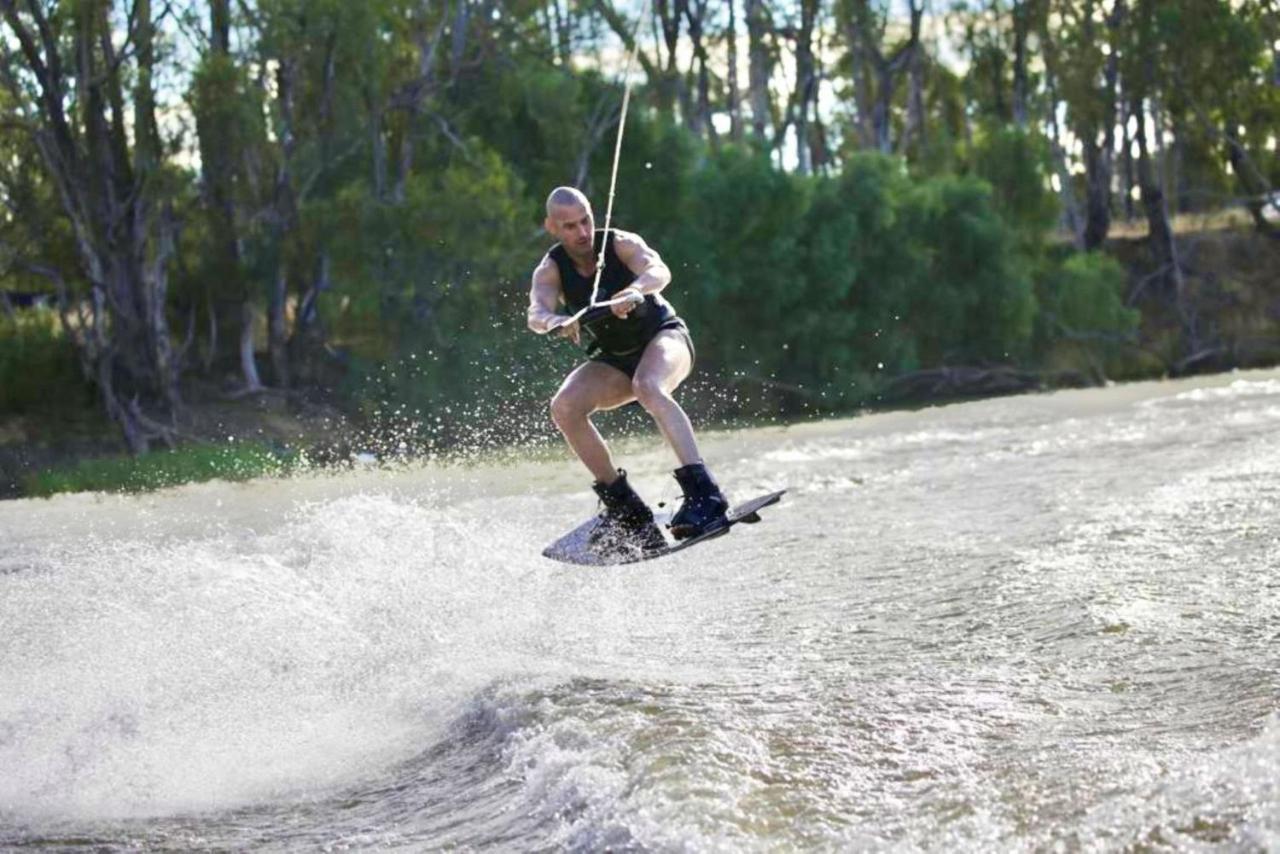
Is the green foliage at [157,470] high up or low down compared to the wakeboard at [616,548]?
down

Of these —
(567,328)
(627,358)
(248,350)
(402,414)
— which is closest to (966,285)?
(402,414)

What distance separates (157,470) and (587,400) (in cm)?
1270

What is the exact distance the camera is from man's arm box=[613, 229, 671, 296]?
8.16 meters

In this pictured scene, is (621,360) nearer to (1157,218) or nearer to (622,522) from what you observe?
(622,522)

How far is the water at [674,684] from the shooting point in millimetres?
5309

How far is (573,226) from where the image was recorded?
27.1 feet

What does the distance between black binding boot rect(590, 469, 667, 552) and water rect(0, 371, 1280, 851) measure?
0.41 meters

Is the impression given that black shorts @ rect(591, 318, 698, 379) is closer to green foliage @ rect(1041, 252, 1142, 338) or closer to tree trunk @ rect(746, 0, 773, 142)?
green foliage @ rect(1041, 252, 1142, 338)

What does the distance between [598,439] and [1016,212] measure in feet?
80.3

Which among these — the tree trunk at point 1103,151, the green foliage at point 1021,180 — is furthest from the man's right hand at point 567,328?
the tree trunk at point 1103,151

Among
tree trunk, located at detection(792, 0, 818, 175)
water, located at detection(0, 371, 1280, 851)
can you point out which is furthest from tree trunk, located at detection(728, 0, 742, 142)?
water, located at detection(0, 371, 1280, 851)

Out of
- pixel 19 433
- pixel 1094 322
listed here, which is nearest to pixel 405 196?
pixel 19 433

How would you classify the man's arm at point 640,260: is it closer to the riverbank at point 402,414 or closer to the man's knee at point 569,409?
the man's knee at point 569,409

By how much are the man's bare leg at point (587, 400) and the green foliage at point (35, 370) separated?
16836 mm
